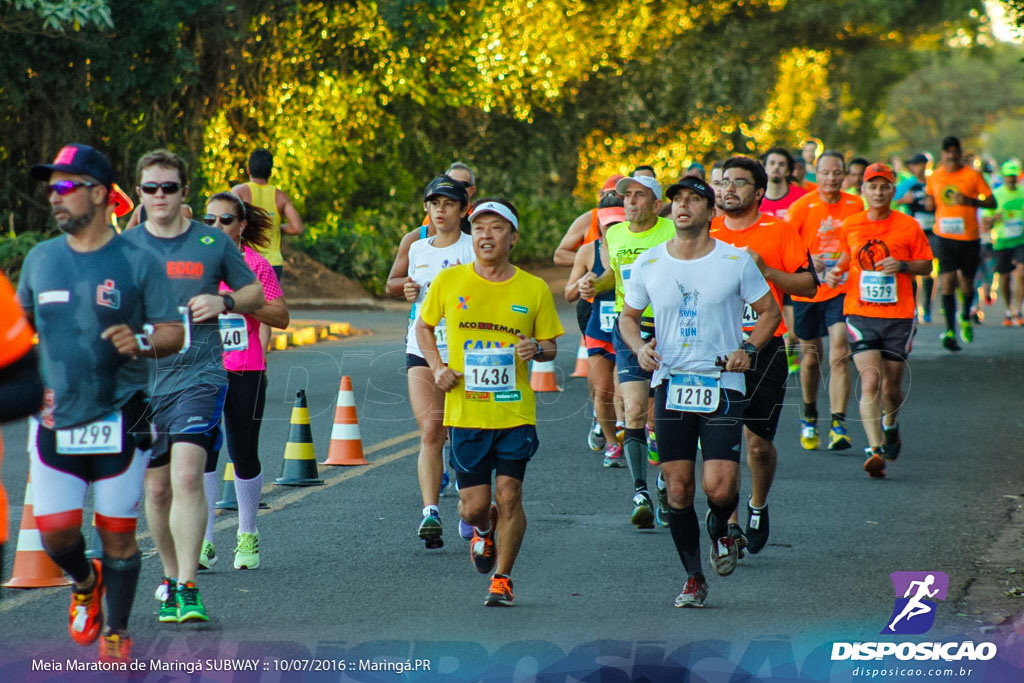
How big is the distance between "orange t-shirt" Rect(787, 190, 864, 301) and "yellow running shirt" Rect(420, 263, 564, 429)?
15.3 feet

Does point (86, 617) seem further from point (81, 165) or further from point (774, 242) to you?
point (774, 242)

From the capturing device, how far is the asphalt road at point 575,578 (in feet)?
19.5

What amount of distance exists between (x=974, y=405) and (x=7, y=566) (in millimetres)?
9449

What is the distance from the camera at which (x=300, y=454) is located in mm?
9992

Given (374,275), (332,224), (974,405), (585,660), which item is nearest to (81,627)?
(585,660)

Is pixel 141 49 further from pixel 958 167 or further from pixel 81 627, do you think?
pixel 81 627

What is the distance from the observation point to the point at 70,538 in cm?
559

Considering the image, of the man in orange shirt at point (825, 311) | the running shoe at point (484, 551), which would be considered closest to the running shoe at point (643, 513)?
the running shoe at point (484, 551)

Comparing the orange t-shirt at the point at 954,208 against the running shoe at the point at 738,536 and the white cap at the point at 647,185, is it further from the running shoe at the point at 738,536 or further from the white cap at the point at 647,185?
the running shoe at the point at 738,536

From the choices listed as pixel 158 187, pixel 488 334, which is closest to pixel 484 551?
pixel 488 334

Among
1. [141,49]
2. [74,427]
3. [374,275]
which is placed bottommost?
[374,275]

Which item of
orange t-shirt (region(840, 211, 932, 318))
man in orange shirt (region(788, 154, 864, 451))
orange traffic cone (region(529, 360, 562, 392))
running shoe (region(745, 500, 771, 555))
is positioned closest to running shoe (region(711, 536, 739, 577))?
running shoe (region(745, 500, 771, 555))

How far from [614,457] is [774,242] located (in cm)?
299

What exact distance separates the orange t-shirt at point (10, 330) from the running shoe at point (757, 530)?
4.82m
